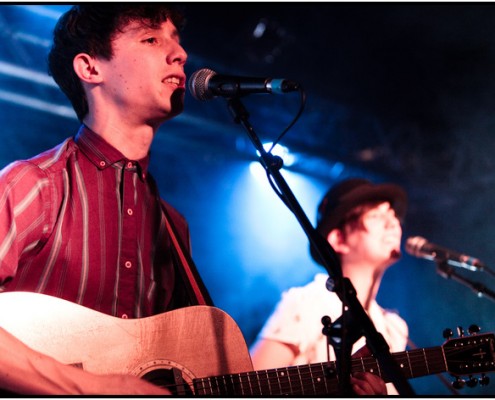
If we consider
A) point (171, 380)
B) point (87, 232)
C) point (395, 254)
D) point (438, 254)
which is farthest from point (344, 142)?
point (171, 380)

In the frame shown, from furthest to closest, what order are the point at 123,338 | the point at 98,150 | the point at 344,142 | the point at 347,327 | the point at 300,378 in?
1. the point at 344,142
2. the point at 98,150
3. the point at 300,378
4. the point at 123,338
5. the point at 347,327

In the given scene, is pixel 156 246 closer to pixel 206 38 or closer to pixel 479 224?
pixel 206 38

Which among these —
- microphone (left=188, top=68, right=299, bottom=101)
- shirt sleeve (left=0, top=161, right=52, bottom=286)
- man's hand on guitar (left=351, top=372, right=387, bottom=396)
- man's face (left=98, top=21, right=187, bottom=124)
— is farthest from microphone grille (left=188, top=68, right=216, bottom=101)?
man's hand on guitar (left=351, top=372, right=387, bottom=396)

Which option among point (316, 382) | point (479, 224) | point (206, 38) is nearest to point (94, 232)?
point (316, 382)

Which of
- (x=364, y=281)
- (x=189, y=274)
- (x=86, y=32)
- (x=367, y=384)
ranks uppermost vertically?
(x=86, y=32)

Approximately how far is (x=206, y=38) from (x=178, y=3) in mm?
946

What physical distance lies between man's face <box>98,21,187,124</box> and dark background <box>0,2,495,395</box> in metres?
0.81

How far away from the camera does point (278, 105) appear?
363cm

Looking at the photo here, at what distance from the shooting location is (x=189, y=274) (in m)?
2.32

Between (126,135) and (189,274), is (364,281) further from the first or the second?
(126,135)

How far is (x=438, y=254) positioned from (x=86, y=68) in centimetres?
221

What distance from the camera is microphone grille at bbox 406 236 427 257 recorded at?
11.4ft

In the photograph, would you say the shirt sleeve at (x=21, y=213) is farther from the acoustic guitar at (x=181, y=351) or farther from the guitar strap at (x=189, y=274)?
the guitar strap at (x=189, y=274)

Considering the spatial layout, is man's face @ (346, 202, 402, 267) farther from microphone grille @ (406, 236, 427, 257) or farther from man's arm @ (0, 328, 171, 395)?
man's arm @ (0, 328, 171, 395)
